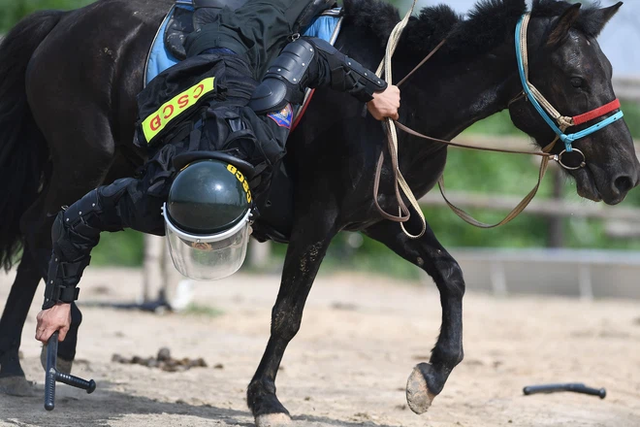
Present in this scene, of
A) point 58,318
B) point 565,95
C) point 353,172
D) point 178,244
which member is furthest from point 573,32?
point 58,318

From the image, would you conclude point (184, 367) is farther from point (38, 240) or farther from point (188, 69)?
point (188, 69)

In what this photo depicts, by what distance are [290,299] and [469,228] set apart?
11.2 meters

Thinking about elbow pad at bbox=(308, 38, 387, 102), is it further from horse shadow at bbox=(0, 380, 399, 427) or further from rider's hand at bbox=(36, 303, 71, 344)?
horse shadow at bbox=(0, 380, 399, 427)

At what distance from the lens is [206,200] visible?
3596 mm

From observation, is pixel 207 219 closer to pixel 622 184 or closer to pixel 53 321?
pixel 53 321

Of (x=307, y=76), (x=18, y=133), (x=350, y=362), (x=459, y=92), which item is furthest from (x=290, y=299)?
(x=350, y=362)

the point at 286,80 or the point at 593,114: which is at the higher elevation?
the point at 593,114

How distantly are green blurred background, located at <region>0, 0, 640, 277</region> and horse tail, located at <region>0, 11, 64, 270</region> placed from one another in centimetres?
892

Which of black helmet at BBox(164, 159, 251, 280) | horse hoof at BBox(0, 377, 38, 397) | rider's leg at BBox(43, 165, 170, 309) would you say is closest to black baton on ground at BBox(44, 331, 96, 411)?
rider's leg at BBox(43, 165, 170, 309)

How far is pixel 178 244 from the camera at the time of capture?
3697 mm

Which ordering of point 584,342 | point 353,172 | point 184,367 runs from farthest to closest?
point 584,342 < point 184,367 < point 353,172

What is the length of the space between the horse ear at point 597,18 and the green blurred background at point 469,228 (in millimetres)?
9482

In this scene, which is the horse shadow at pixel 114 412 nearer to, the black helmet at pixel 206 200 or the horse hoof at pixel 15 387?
the horse hoof at pixel 15 387

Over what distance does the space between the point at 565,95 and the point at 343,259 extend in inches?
415
